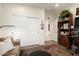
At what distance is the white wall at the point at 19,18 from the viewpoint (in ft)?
4.60

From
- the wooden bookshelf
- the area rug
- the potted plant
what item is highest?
the potted plant

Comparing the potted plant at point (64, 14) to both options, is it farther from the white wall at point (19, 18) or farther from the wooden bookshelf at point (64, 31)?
the white wall at point (19, 18)

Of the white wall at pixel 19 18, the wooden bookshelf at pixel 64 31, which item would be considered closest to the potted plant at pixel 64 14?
the wooden bookshelf at pixel 64 31

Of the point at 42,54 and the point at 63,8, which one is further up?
the point at 63,8

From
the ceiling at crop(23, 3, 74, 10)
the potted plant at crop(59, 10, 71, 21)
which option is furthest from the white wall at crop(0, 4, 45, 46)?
the potted plant at crop(59, 10, 71, 21)

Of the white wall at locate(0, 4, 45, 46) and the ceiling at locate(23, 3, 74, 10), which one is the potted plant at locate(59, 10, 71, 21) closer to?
the ceiling at locate(23, 3, 74, 10)

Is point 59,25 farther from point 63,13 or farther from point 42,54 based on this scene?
point 42,54

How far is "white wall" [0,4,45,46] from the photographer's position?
1.40m

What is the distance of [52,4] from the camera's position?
1.40 meters

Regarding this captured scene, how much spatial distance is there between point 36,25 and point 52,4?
39 cm

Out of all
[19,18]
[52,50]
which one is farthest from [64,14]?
[19,18]

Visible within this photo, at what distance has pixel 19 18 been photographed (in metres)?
1.48

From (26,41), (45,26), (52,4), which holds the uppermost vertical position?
(52,4)

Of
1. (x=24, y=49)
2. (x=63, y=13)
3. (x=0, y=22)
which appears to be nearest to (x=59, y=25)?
(x=63, y=13)
